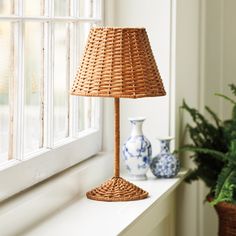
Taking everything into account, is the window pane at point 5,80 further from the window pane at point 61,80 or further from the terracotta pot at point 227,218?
the terracotta pot at point 227,218

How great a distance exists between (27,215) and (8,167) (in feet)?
0.52

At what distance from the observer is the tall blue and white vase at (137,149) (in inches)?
112

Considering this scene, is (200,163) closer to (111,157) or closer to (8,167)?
(111,157)

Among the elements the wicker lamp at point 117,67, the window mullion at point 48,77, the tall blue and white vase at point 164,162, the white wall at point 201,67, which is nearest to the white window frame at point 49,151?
the window mullion at point 48,77

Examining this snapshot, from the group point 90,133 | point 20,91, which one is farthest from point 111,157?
point 20,91

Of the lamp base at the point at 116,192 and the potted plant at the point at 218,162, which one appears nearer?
the lamp base at the point at 116,192

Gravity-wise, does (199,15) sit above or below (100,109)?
above

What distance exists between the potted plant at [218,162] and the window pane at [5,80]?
91 centimetres

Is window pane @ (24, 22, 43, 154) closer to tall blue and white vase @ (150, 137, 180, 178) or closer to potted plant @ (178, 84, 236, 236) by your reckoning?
tall blue and white vase @ (150, 137, 180, 178)

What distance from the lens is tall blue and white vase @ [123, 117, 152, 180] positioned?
285cm

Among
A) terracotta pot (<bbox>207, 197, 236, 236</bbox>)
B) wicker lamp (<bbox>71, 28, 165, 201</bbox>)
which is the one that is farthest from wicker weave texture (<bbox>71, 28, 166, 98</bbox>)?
terracotta pot (<bbox>207, 197, 236, 236</bbox>)

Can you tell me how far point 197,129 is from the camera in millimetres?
3242

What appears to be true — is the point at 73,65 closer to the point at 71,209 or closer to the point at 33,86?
the point at 33,86

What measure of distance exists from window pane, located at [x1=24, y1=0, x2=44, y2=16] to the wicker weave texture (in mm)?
196
